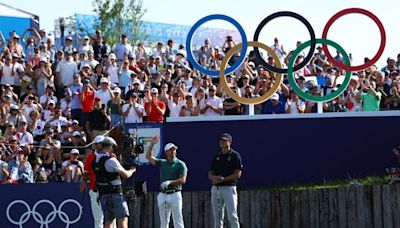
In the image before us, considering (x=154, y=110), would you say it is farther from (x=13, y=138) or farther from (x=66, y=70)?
(x=66, y=70)

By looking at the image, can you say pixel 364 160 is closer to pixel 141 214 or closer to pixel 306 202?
pixel 306 202

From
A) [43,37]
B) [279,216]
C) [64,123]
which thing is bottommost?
[279,216]

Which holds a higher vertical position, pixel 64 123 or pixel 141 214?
pixel 64 123

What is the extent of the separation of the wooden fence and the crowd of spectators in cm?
179

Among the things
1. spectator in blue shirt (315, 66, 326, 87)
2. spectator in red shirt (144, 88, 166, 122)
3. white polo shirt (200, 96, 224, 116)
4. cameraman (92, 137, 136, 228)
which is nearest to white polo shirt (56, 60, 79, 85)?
spectator in red shirt (144, 88, 166, 122)

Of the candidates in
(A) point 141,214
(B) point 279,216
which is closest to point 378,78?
(B) point 279,216

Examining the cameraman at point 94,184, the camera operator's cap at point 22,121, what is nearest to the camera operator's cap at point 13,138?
the camera operator's cap at point 22,121

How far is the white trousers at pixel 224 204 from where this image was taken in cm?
1895

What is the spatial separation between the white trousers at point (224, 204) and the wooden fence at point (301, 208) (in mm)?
1699

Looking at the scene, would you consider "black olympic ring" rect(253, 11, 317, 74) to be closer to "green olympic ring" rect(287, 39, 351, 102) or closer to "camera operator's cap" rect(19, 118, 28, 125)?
"green olympic ring" rect(287, 39, 351, 102)

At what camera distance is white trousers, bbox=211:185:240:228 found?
19.0m

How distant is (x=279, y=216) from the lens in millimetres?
20781

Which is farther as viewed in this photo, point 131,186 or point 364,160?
point 364,160

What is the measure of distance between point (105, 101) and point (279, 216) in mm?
4937
